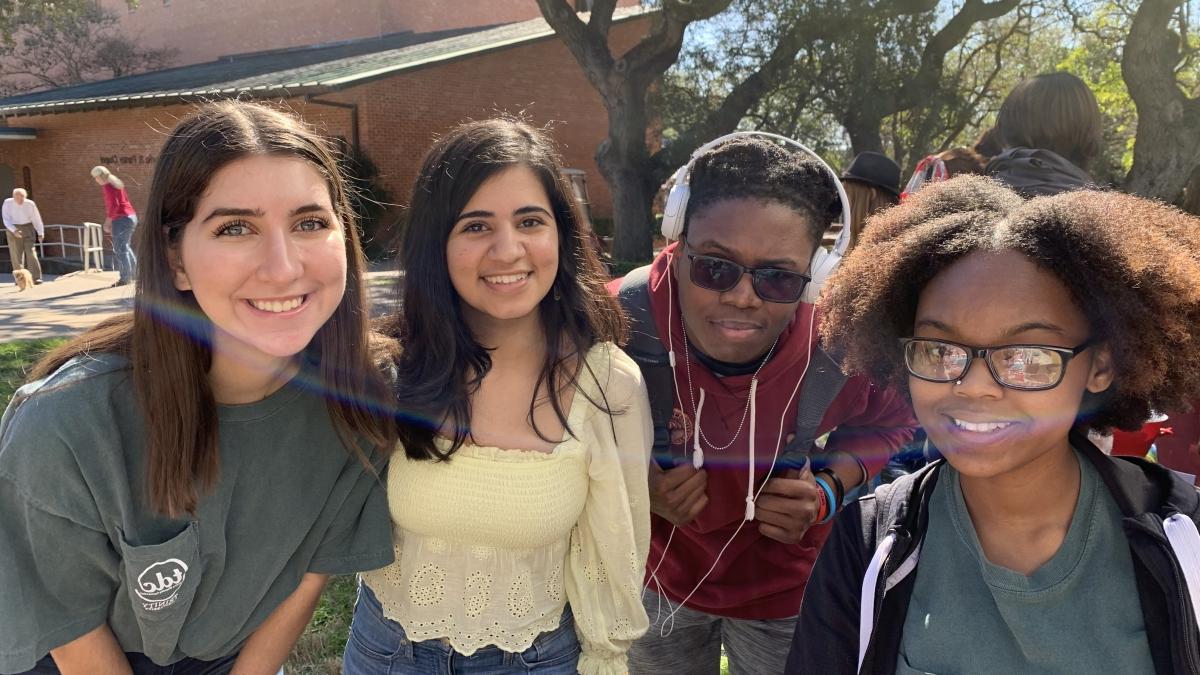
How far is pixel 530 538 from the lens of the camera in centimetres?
193

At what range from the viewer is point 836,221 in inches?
99.9

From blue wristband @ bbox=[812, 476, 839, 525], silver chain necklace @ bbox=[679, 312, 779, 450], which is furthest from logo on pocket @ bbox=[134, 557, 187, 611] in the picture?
blue wristband @ bbox=[812, 476, 839, 525]

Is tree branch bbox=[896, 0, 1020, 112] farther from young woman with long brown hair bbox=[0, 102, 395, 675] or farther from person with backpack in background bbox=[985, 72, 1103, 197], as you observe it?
young woman with long brown hair bbox=[0, 102, 395, 675]

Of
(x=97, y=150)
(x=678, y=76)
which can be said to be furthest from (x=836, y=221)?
(x=97, y=150)

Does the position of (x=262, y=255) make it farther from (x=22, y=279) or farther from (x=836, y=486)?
(x=22, y=279)

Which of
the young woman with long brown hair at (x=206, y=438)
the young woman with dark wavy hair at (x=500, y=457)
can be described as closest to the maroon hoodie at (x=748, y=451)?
the young woman with dark wavy hair at (x=500, y=457)

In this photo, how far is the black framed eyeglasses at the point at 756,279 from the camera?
85.7 inches

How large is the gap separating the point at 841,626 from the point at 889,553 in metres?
0.20

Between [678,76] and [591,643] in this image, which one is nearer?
[591,643]

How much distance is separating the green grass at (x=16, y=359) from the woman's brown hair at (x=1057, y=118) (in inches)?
272

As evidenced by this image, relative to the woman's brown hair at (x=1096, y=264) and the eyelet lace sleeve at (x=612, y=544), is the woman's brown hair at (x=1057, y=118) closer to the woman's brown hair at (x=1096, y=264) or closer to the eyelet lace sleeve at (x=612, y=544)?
the woman's brown hair at (x=1096, y=264)

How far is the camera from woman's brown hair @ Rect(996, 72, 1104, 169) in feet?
11.2

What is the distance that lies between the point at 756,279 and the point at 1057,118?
7.00 feet

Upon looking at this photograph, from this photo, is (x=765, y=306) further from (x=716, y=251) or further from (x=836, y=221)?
(x=836, y=221)
